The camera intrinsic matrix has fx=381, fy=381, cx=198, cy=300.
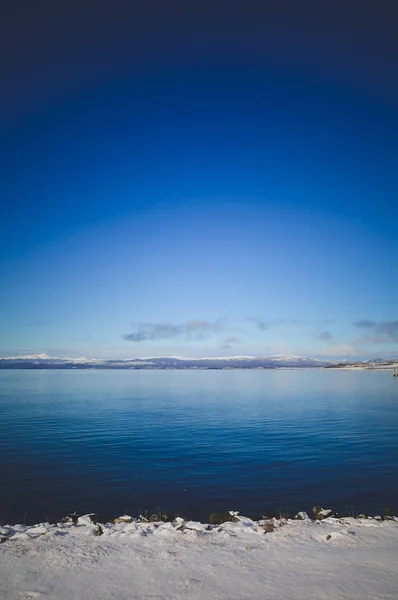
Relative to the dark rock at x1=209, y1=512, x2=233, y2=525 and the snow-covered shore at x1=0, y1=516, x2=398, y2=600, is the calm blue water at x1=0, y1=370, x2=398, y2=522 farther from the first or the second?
the snow-covered shore at x1=0, y1=516, x2=398, y2=600

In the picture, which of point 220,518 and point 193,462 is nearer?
point 220,518

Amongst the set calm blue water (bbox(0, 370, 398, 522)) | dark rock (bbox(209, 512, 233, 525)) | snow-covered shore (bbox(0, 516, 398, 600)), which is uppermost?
snow-covered shore (bbox(0, 516, 398, 600))

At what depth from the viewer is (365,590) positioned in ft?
37.2

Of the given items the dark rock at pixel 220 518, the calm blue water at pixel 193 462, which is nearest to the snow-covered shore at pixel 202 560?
the dark rock at pixel 220 518

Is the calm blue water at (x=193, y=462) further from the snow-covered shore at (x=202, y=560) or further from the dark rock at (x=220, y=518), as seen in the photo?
A: the snow-covered shore at (x=202, y=560)

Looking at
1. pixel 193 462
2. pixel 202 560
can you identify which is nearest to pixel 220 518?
pixel 202 560

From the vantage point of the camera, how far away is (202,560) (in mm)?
13594

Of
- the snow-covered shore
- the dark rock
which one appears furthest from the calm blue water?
the snow-covered shore

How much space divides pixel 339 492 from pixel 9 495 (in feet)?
67.6

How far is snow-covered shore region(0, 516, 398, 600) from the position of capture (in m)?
11.5

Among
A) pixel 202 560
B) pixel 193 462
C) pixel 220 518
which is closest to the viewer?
pixel 202 560

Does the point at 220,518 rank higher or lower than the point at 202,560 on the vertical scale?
lower

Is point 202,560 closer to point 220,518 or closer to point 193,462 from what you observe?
point 220,518

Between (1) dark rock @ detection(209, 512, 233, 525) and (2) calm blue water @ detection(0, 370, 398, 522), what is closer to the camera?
(1) dark rock @ detection(209, 512, 233, 525)
